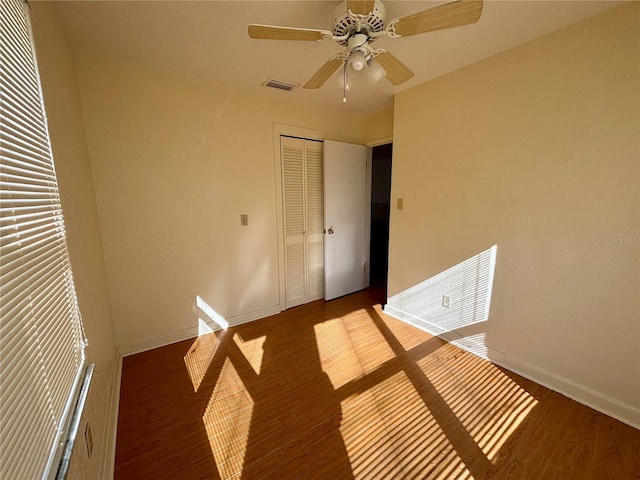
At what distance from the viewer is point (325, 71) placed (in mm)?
1651

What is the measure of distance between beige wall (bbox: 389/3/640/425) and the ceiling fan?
892 millimetres

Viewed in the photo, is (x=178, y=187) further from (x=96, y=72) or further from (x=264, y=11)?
(x=264, y=11)

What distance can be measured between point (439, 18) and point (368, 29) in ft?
1.21

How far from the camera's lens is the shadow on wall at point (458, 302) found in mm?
2172

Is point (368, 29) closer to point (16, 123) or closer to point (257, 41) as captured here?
point (257, 41)

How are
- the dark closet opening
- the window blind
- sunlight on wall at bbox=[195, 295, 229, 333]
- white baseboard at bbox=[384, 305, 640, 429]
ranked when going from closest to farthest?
the window blind
white baseboard at bbox=[384, 305, 640, 429]
sunlight on wall at bbox=[195, 295, 229, 333]
the dark closet opening

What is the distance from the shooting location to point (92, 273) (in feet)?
5.27

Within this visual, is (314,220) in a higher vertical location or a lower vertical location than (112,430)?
higher

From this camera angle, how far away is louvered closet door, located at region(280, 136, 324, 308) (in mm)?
2975

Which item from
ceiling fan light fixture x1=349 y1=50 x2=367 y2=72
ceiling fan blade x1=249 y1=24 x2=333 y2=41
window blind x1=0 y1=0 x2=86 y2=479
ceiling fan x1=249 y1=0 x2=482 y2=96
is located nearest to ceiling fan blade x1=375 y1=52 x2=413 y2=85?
ceiling fan x1=249 y1=0 x2=482 y2=96

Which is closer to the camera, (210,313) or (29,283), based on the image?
(29,283)

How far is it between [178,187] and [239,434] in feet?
6.38

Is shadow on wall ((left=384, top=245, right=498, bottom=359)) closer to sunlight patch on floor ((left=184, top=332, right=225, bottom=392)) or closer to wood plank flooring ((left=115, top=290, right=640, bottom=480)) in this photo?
wood plank flooring ((left=115, top=290, right=640, bottom=480))

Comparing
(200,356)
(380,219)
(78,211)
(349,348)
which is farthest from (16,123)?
(380,219)
